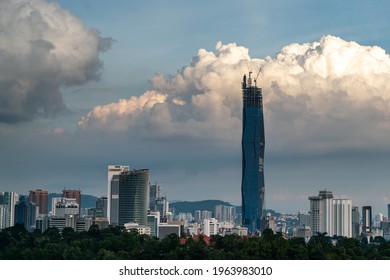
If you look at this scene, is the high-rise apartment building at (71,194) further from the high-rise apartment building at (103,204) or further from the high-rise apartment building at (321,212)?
the high-rise apartment building at (321,212)

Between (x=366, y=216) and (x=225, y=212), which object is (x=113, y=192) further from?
(x=225, y=212)

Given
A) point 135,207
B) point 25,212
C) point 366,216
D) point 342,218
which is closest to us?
point 135,207

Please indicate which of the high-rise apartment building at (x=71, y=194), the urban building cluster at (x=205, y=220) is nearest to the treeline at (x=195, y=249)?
the urban building cluster at (x=205, y=220)

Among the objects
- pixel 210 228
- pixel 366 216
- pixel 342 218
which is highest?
pixel 366 216

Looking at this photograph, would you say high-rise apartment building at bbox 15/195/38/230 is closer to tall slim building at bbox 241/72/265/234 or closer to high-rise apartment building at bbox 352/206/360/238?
tall slim building at bbox 241/72/265/234

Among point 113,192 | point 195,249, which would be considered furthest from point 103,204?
point 195,249
